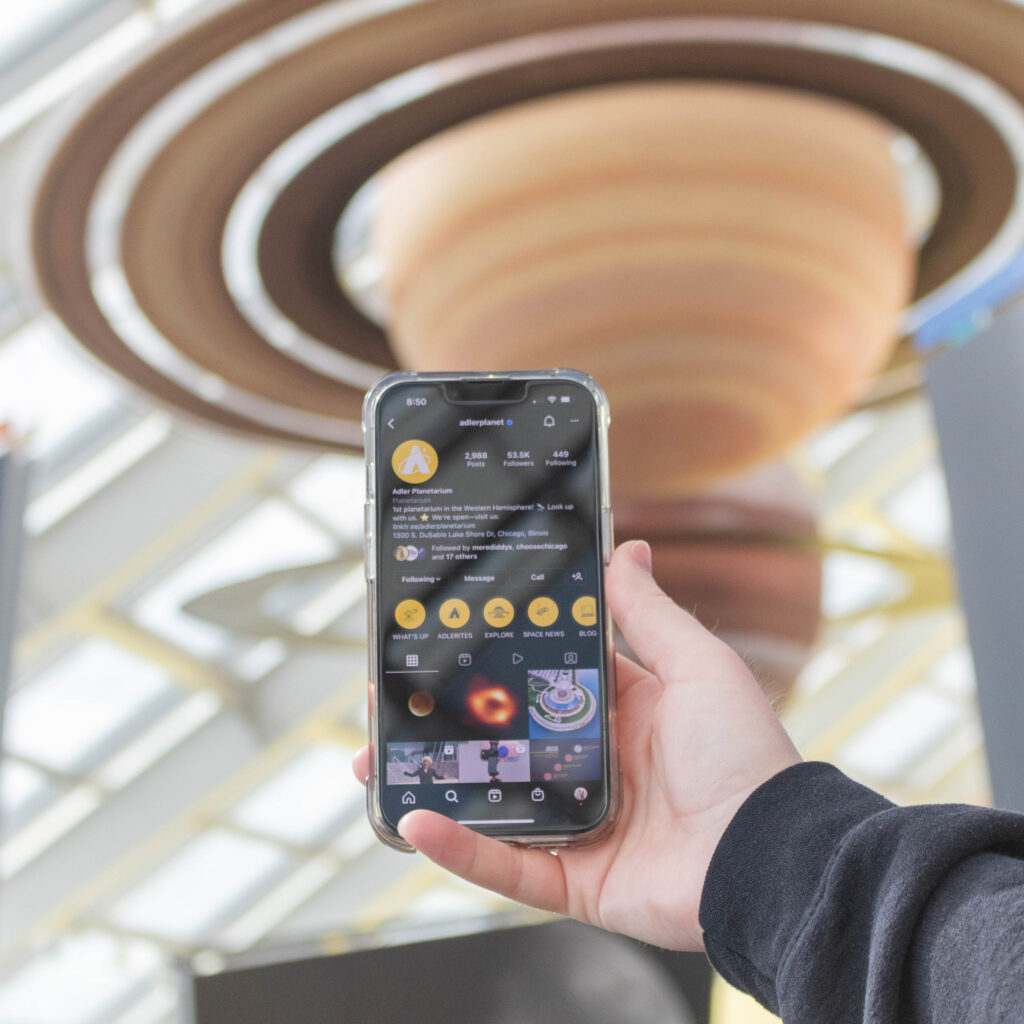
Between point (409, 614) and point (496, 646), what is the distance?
0.11 metres

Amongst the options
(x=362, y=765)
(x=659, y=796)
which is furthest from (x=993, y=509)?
(x=362, y=765)

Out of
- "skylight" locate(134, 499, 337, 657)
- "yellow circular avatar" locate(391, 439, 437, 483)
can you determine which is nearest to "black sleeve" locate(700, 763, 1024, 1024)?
"yellow circular avatar" locate(391, 439, 437, 483)

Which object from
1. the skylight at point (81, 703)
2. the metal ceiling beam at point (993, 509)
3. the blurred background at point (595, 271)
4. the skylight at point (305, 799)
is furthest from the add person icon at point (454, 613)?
the skylight at point (305, 799)

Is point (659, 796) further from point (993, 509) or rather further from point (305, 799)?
point (305, 799)

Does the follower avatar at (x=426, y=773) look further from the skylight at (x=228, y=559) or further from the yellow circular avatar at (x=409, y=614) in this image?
the skylight at (x=228, y=559)

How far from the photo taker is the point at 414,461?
171 centimetres

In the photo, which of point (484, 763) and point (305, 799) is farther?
point (305, 799)

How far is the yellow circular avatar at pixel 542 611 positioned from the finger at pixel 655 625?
0.24 feet

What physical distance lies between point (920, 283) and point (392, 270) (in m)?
2.33

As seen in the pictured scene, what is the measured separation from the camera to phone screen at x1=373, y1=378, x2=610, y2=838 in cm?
162

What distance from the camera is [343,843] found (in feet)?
67.2

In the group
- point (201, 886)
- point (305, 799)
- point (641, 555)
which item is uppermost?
point (641, 555)

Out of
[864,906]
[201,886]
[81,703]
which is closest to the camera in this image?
[864,906]

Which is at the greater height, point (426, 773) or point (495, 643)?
point (495, 643)
